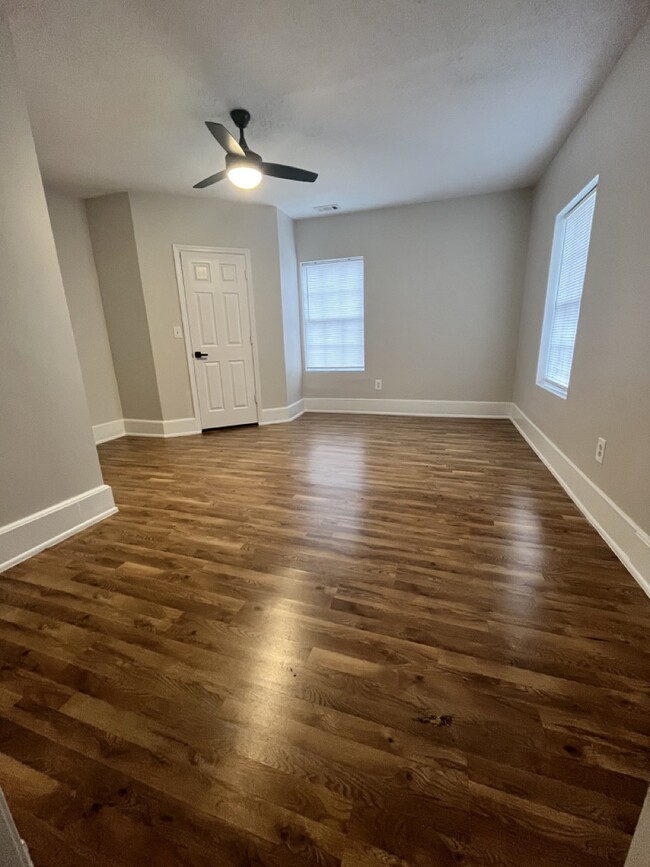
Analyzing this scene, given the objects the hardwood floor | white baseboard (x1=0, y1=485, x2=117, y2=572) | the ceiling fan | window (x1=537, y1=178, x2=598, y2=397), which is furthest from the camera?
window (x1=537, y1=178, x2=598, y2=397)

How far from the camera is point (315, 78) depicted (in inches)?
84.3

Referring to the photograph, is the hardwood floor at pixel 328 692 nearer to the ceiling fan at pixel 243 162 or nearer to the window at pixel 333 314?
the ceiling fan at pixel 243 162

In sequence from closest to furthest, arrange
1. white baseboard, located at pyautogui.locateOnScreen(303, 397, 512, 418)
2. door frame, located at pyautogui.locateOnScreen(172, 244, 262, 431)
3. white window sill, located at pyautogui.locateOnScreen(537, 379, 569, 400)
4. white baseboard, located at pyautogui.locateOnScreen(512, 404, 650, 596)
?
white baseboard, located at pyautogui.locateOnScreen(512, 404, 650, 596)
white window sill, located at pyautogui.locateOnScreen(537, 379, 569, 400)
door frame, located at pyautogui.locateOnScreen(172, 244, 262, 431)
white baseboard, located at pyautogui.locateOnScreen(303, 397, 512, 418)

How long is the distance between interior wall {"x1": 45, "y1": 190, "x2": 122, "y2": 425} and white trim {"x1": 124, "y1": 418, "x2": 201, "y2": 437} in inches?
9.9

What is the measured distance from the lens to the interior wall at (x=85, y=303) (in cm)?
384

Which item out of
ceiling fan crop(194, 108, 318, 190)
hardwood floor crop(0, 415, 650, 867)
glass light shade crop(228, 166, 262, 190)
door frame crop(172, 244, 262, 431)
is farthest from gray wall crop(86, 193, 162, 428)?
hardwood floor crop(0, 415, 650, 867)

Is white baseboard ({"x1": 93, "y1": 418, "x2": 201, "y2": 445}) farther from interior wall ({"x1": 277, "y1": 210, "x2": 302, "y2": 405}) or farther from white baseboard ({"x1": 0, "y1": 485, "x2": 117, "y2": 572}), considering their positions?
white baseboard ({"x1": 0, "y1": 485, "x2": 117, "y2": 572})

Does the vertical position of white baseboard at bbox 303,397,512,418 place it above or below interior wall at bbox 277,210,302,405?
below

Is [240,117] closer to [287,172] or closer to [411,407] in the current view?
[287,172]

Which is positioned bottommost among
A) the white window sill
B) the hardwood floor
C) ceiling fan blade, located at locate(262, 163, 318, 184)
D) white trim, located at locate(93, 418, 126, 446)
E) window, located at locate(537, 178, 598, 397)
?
the hardwood floor

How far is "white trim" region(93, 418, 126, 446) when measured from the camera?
4316 mm

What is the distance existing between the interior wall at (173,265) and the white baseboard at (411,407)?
39.9 inches

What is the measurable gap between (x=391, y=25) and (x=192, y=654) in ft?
10.1

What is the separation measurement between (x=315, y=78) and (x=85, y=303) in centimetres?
343
